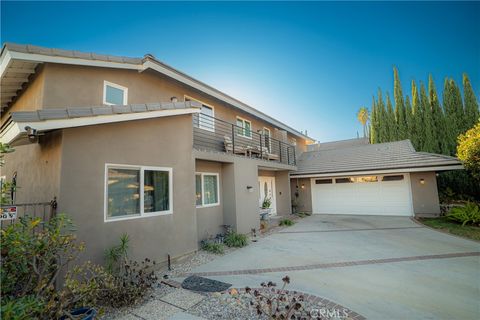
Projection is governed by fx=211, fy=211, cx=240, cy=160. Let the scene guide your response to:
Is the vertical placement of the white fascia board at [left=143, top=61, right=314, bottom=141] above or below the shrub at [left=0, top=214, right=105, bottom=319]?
above

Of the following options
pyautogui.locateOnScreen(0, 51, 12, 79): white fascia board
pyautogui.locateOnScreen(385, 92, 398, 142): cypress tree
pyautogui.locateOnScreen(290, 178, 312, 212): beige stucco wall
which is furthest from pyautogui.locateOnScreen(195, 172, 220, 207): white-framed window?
pyautogui.locateOnScreen(385, 92, 398, 142): cypress tree

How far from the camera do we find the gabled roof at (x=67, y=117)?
400 cm

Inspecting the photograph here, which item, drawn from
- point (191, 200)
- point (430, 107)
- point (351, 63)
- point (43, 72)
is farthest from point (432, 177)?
point (43, 72)

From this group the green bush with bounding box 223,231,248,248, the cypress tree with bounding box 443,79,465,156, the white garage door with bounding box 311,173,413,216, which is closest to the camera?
the green bush with bounding box 223,231,248,248

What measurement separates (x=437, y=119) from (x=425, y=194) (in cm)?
1027

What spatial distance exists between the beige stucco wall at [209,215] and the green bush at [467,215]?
12639mm

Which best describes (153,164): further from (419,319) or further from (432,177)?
(432,177)

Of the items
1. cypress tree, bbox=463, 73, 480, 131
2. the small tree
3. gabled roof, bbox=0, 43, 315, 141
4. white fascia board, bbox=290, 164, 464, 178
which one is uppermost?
cypress tree, bbox=463, 73, 480, 131

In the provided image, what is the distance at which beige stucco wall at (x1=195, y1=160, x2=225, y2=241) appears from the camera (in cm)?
876

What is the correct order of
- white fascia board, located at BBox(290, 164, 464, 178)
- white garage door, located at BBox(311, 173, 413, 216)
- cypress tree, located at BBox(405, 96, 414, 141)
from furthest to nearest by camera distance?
cypress tree, located at BBox(405, 96, 414, 141) → white garage door, located at BBox(311, 173, 413, 216) → white fascia board, located at BBox(290, 164, 464, 178)

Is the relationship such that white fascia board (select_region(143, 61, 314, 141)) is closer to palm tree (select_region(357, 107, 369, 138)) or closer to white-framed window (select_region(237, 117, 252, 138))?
white-framed window (select_region(237, 117, 252, 138))

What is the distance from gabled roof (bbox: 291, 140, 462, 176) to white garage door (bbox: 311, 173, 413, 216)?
99 centimetres

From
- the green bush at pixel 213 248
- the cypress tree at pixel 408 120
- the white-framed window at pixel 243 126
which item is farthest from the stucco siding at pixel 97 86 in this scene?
the cypress tree at pixel 408 120

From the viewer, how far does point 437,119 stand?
63.4ft
